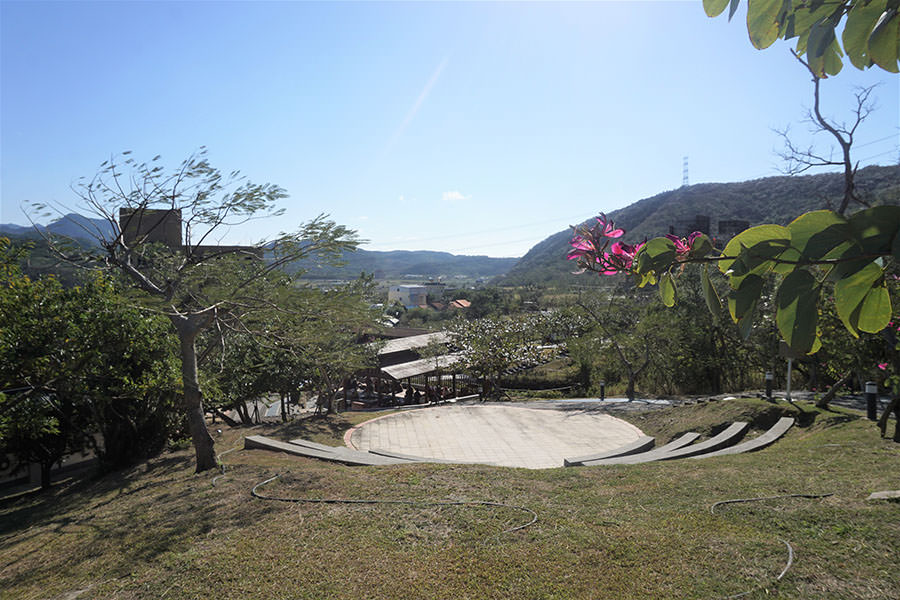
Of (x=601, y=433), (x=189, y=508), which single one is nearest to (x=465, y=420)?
(x=601, y=433)

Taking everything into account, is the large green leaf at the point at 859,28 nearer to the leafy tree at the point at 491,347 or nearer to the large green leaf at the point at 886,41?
the large green leaf at the point at 886,41

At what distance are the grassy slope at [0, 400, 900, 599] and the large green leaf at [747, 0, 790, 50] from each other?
2.93 metres

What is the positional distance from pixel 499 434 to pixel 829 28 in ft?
32.0

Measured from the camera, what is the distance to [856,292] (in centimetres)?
101

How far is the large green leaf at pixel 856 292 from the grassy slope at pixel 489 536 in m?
2.50

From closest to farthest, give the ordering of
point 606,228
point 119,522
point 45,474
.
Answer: point 606,228 → point 119,522 → point 45,474

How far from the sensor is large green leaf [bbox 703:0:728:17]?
1.33 metres

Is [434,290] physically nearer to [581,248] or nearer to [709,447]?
[709,447]

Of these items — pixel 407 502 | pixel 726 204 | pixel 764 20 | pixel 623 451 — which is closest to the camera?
pixel 764 20

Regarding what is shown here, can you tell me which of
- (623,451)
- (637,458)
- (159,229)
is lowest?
(623,451)

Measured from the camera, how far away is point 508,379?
20891 mm

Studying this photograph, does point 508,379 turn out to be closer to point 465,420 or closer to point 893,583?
point 465,420

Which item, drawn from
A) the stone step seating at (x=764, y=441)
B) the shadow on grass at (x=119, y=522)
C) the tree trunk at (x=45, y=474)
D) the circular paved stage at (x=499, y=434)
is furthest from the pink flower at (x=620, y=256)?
the tree trunk at (x=45, y=474)

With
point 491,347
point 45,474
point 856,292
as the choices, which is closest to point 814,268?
point 856,292
